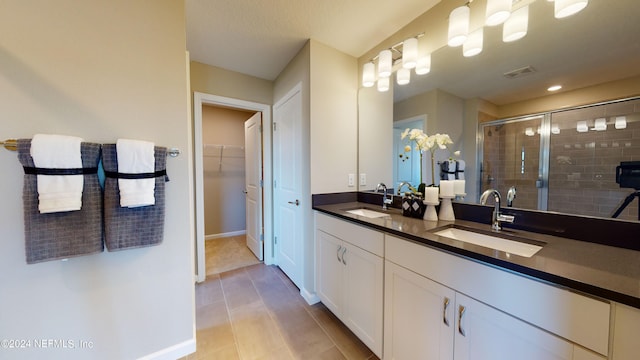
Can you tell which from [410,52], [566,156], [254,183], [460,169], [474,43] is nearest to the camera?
[566,156]

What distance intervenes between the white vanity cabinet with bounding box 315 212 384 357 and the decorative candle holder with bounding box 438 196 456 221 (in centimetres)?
48

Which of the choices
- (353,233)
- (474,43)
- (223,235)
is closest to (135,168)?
(353,233)

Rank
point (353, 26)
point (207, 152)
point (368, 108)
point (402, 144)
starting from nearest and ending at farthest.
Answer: point (353, 26), point (402, 144), point (368, 108), point (207, 152)

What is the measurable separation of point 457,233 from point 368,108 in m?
1.35

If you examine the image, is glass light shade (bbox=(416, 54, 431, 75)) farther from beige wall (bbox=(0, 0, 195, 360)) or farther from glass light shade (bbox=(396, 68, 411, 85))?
beige wall (bbox=(0, 0, 195, 360))

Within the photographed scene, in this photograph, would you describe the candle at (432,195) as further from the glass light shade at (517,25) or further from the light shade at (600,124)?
the glass light shade at (517,25)

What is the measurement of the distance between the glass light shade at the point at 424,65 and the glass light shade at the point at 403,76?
4.1 inches

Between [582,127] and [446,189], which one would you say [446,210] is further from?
[582,127]

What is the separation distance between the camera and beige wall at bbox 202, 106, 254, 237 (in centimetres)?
372

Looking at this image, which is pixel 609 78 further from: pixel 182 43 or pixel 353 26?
pixel 182 43

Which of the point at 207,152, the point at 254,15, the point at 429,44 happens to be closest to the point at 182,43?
the point at 254,15

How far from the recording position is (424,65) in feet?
5.24

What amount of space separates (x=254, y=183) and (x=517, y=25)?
281 centimetres

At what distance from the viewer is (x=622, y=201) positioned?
93cm
